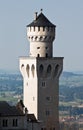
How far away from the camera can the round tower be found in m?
93.8

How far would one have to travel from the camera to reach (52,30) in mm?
94438

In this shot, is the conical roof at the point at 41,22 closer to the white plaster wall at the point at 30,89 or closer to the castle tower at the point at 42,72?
the castle tower at the point at 42,72

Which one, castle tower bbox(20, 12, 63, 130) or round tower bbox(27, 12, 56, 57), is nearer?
castle tower bbox(20, 12, 63, 130)

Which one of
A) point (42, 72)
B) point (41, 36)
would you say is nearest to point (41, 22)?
point (41, 36)

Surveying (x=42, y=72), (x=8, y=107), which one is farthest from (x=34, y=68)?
(x=8, y=107)

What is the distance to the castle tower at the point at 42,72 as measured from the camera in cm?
9338

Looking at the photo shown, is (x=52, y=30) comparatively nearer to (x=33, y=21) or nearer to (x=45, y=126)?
(x=33, y=21)

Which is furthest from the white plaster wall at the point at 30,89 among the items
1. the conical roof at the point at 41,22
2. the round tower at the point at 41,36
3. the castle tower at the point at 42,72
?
the conical roof at the point at 41,22

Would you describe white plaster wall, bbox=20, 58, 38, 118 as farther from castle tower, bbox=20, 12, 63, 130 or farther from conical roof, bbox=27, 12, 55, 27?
conical roof, bbox=27, 12, 55, 27

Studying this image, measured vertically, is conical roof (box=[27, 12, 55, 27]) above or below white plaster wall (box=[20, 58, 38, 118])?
above

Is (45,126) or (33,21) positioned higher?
(33,21)

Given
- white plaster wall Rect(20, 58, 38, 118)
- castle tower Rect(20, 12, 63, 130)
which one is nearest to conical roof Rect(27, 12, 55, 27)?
castle tower Rect(20, 12, 63, 130)

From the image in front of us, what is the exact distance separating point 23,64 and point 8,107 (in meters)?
12.2

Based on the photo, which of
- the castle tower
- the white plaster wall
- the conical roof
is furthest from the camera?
the conical roof
